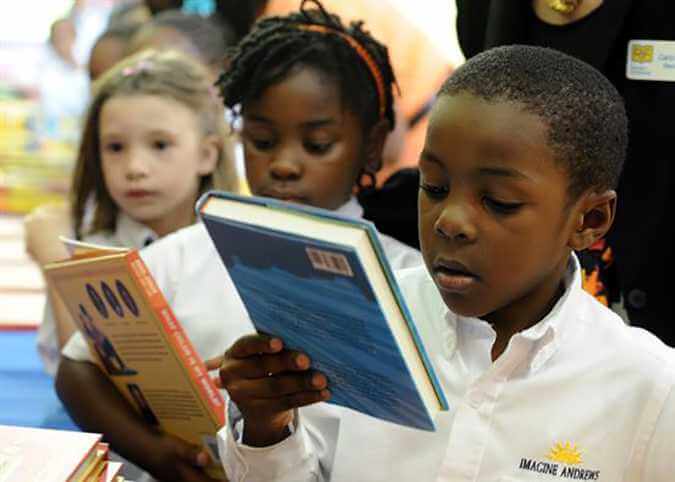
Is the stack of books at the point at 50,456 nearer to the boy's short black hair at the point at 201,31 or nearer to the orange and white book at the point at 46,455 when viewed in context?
the orange and white book at the point at 46,455

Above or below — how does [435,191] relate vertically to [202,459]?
above

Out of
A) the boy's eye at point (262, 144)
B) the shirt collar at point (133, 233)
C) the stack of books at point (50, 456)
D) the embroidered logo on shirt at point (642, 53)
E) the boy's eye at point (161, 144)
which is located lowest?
the shirt collar at point (133, 233)

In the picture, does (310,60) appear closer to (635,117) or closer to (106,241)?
(635,117)

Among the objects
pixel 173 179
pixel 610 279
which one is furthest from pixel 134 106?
pixel 610 279

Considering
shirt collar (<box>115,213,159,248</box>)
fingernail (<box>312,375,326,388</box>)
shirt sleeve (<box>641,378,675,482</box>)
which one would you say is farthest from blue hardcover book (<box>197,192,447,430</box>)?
shirt collar (<box>115,213,159,248</box>)

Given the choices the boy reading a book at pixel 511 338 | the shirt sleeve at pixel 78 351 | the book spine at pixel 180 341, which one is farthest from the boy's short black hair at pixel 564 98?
the shirt sleeve at pixel 78 351

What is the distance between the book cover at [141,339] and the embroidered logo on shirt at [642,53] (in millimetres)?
628

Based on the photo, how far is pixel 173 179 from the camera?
180cm

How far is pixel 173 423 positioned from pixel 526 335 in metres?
0.58

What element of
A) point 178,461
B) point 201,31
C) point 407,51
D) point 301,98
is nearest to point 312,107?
point 301,98

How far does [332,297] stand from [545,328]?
0.93 feet

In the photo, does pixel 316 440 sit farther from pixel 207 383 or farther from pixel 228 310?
pixel 228 310

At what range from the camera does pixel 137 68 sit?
6.30 feet

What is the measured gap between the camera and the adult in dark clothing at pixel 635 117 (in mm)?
1260
